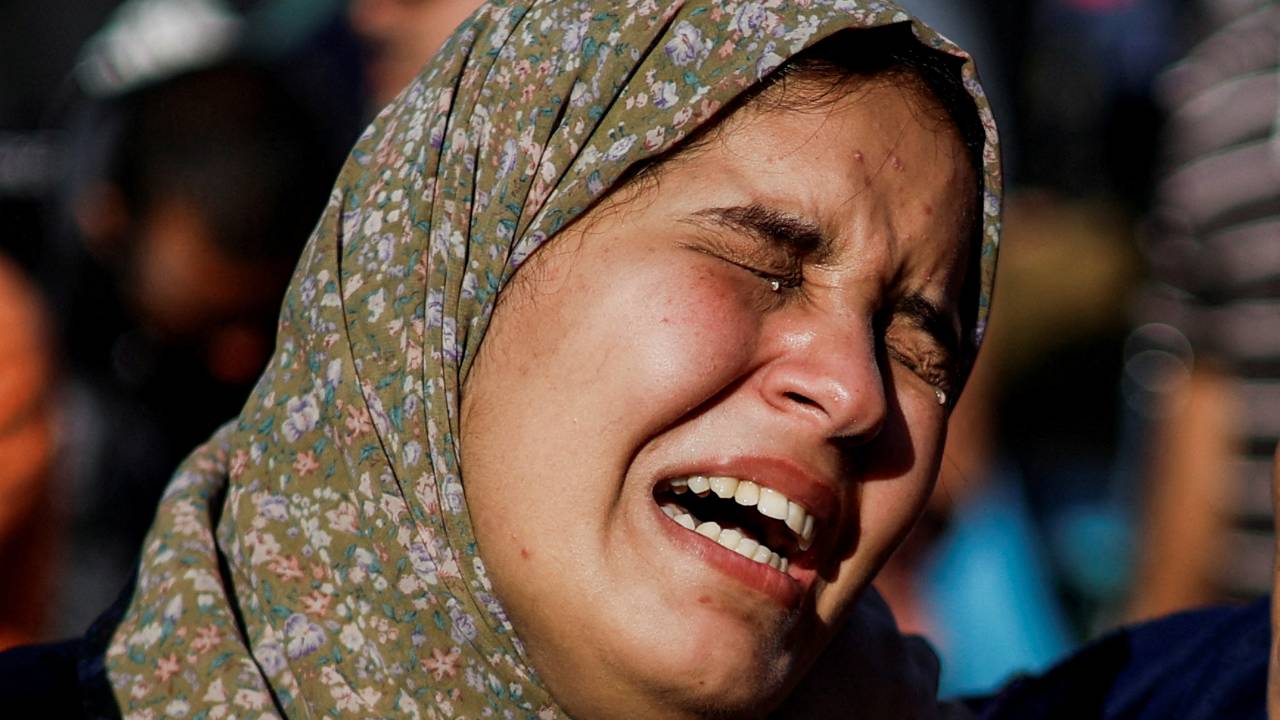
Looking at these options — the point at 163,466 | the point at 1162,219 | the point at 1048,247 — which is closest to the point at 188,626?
the point at 163,466

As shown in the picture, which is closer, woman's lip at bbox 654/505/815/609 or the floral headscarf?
woman's lip at bbox 654/505/815/609

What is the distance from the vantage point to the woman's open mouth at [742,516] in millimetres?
1888

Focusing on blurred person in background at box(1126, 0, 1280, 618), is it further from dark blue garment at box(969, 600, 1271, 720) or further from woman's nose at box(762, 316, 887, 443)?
woman's nose at box(762, 316, 887, 443)

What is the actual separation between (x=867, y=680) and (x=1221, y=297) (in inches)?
81.0

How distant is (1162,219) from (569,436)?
2693 mm

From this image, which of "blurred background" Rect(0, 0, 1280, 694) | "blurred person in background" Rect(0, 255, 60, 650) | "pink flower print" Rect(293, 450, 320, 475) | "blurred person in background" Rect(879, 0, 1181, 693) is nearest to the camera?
"pink flower print" Rect(293, 450, 320, 475)

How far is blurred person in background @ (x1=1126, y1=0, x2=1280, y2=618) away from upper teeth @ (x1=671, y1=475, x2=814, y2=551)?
2208 mm

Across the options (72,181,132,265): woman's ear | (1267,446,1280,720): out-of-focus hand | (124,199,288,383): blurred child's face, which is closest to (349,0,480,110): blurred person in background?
(124,199,288,383): blurred child's face

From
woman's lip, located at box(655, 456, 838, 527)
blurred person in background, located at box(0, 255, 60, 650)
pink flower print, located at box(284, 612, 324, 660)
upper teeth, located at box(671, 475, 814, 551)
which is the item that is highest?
woman's lip, located at box(655, 456, 838, 527)

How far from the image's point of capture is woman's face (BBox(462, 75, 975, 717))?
1868mm

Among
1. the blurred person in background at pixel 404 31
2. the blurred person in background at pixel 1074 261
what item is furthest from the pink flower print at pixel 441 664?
the blurred person in background at pixel 1074 261

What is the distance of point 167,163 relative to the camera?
4.13 meters

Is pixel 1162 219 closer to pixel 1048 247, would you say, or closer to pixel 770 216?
pixel 1048 247

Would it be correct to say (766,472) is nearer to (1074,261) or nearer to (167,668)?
(167,668)
